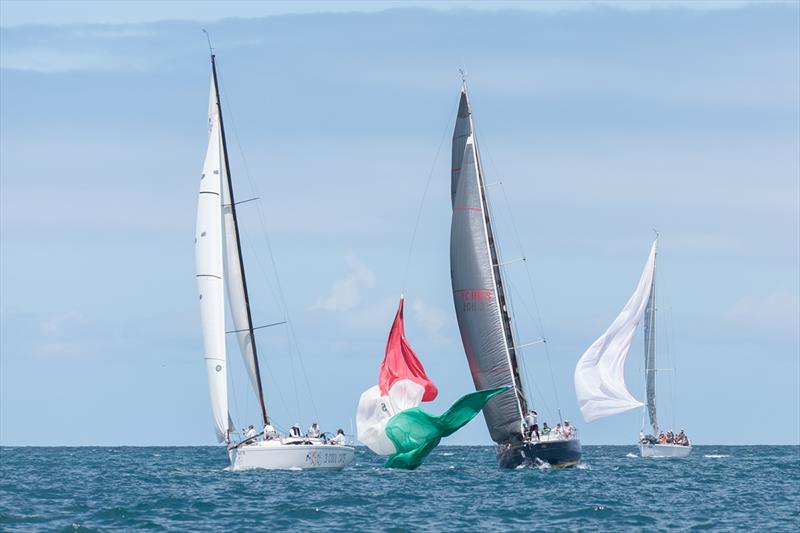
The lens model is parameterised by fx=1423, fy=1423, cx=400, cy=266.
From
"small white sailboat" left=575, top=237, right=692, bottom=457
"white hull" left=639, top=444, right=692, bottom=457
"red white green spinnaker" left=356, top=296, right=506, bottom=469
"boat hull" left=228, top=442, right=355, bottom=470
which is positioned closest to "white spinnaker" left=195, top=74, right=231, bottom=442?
"boat hull" left=228, top=442, right=355, bottom=470

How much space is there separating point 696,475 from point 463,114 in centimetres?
2013

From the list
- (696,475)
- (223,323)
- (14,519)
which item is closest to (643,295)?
(696,475)

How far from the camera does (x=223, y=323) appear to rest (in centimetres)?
5834

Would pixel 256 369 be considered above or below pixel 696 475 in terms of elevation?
above

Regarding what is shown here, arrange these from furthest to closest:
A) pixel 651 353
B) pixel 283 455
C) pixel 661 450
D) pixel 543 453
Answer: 1. pixel 651 353
2. pixel 661 450
3. pixel 543 453
4. pixel 283 455

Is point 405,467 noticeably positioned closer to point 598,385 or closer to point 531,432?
point 531,432

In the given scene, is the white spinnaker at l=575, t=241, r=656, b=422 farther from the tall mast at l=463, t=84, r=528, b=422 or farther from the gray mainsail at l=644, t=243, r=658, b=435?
the tall mast at l=463, t=84, r=528, b=422

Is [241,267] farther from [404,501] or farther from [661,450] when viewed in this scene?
[661,450]

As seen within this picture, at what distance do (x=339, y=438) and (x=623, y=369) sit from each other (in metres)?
24.1

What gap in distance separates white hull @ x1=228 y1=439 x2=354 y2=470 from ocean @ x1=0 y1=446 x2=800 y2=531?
56cm

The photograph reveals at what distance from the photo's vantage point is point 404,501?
46.0 meters

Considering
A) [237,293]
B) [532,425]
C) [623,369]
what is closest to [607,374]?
[623,369]

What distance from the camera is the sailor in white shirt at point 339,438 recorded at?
58.6 m

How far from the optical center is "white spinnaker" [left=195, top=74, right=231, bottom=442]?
2282 inches
